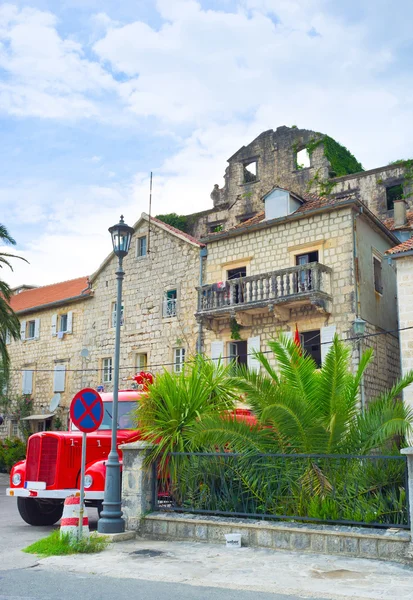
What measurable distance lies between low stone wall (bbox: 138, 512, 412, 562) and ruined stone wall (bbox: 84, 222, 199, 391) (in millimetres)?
15622

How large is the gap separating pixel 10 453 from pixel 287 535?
23.9m

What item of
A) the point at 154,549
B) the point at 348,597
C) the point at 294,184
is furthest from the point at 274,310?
the point at 348,597

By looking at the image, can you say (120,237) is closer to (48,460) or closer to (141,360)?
(48,460)

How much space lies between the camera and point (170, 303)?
27609mm

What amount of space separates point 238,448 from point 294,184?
963 inches

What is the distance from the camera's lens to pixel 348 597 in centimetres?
660

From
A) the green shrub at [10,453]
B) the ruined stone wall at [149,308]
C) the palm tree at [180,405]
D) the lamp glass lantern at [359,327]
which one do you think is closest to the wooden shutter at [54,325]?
the ruined stone wall at [149,308]

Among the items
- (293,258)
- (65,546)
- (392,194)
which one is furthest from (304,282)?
(65,546)

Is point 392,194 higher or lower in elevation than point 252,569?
higher

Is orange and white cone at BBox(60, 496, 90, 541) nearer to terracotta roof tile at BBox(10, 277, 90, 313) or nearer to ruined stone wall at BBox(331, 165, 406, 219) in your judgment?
terracotta roof tile at BBox(10, 277, 90, 313)

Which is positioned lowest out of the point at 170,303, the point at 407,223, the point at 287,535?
the point at 287,535

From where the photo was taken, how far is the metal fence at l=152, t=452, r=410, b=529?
916cm

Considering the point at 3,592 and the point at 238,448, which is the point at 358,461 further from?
the point at 3,592

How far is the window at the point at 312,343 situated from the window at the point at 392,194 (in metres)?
10.6
